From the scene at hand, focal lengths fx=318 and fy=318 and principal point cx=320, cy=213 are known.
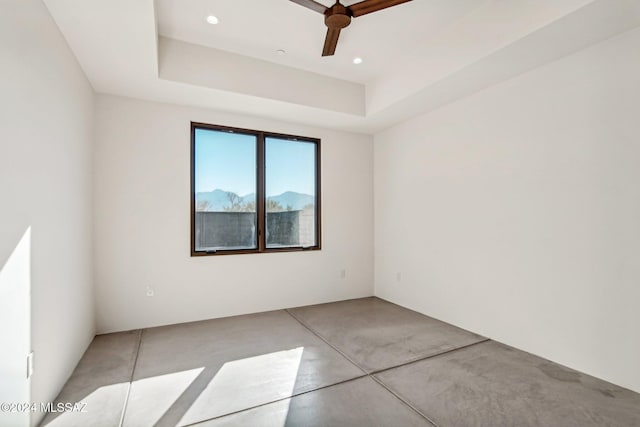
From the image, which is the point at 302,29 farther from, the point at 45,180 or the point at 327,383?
the point at 327,383

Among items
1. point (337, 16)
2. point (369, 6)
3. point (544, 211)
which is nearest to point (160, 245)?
point (337, 16)

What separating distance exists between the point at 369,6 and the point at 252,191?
2597mm

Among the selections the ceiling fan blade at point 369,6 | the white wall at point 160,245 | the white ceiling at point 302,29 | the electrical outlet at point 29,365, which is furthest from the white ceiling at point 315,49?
the electrical outlet at point 29,365

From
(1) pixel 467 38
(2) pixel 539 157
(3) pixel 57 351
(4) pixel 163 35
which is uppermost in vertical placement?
(4) pixel 163 35

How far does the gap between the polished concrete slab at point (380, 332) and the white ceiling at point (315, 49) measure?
2.57m

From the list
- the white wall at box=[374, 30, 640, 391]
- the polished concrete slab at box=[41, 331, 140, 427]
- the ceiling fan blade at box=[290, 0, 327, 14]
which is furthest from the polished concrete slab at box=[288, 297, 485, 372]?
the ceiling fan blade at box=[290, 0, 327, 14]

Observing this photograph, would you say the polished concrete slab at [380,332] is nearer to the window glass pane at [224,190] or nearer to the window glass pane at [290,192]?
the window glass pane at [290,192]

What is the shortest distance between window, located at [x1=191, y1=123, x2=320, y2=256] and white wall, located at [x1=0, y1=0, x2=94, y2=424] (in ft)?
4.08

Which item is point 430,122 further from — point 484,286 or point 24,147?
point 24,147

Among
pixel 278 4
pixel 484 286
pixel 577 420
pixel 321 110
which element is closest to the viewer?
pixel 577 420

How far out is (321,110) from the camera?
3.91m

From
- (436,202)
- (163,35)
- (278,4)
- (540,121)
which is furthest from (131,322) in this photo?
(540,121)

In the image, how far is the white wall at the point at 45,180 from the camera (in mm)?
1608

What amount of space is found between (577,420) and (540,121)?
7.56ft
